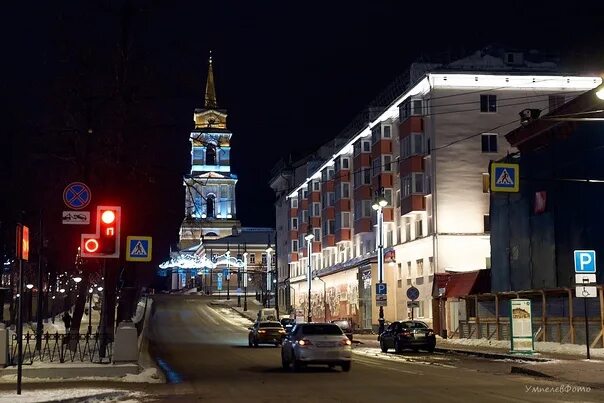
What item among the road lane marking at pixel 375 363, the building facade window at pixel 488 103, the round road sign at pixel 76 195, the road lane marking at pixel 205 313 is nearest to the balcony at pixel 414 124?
the building facade window at pixel 488 103

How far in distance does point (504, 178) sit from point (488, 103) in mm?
34345

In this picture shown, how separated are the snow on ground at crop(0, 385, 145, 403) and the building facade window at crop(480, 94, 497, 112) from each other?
45.1 m

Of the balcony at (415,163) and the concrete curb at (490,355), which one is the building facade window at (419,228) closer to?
the balcony at (415,163)

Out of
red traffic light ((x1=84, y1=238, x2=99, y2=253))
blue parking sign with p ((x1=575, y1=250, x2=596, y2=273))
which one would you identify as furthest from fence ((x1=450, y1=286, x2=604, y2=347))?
red traffic light ((x1=84, y1=238, x2=99, y2=253))

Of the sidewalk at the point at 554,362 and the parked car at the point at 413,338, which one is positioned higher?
the parked car at the point at 413,338

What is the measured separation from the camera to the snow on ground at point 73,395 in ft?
61.0

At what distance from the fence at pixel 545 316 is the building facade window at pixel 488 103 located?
15816mm

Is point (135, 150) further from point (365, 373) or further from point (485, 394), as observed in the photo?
point (485, 394)

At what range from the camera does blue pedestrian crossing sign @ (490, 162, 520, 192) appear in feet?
94.8

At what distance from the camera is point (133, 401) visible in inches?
766

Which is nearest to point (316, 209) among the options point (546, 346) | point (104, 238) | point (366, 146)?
point (366, 146)

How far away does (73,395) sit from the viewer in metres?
19.4

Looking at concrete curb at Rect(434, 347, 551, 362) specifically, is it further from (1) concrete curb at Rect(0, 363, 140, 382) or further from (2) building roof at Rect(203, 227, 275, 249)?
(2) building roof at Rect(203, 227, 275, 249)

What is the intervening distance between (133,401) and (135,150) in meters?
12.7
